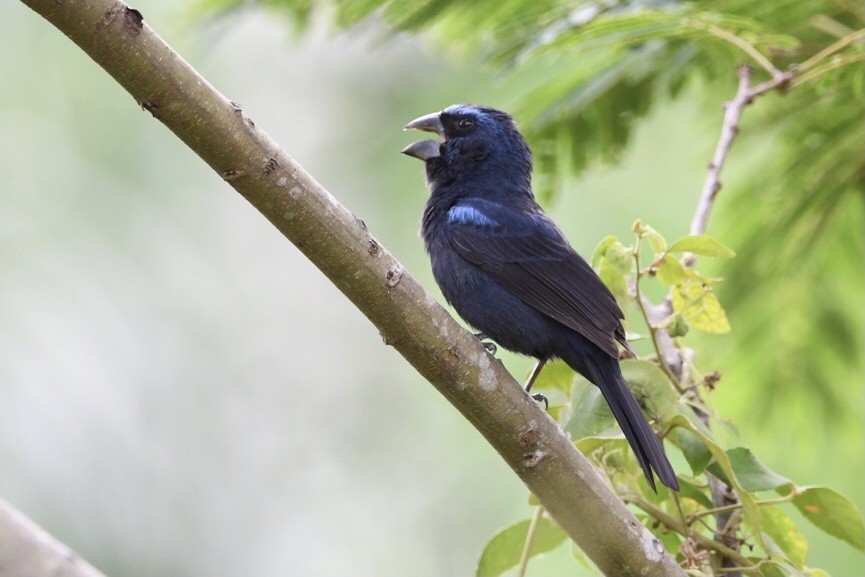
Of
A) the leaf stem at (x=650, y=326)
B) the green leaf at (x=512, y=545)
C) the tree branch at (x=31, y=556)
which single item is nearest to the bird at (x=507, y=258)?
the leaf stem at (x=650, y=326)

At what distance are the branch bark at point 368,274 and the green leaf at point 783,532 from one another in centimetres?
34

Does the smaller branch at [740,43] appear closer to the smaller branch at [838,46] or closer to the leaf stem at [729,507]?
the smaller branch at [838,46]

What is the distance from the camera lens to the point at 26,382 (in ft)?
18.5

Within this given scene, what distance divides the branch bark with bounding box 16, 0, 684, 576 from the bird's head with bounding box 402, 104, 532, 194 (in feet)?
5.51

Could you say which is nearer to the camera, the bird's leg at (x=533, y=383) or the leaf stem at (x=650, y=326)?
the leaf stem at (x=650, y=326)

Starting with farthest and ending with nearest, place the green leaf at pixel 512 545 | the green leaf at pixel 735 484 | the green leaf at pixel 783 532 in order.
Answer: the green leaf at pixel 512 545 < the green leaf at pixel 783 532 < the green leaf at pixel 735 484

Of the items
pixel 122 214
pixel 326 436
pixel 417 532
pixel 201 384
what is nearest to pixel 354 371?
pixel 326 436

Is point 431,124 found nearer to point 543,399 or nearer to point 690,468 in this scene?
point 543,399

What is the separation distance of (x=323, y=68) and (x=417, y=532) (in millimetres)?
3339

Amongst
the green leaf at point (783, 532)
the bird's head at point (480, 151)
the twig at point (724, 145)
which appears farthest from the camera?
the bird's head at point (480, 151)

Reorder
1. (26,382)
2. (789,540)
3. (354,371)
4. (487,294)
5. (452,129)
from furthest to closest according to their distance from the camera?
(354,371), (26,382), (452,129), (487,294), (789,540)

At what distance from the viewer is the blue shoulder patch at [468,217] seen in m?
3.71

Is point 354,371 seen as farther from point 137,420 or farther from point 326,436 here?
point 137,420

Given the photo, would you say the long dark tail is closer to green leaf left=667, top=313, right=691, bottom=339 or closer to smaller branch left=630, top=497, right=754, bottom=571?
smaller branch left=630, top=497, right=754, bottom=571
